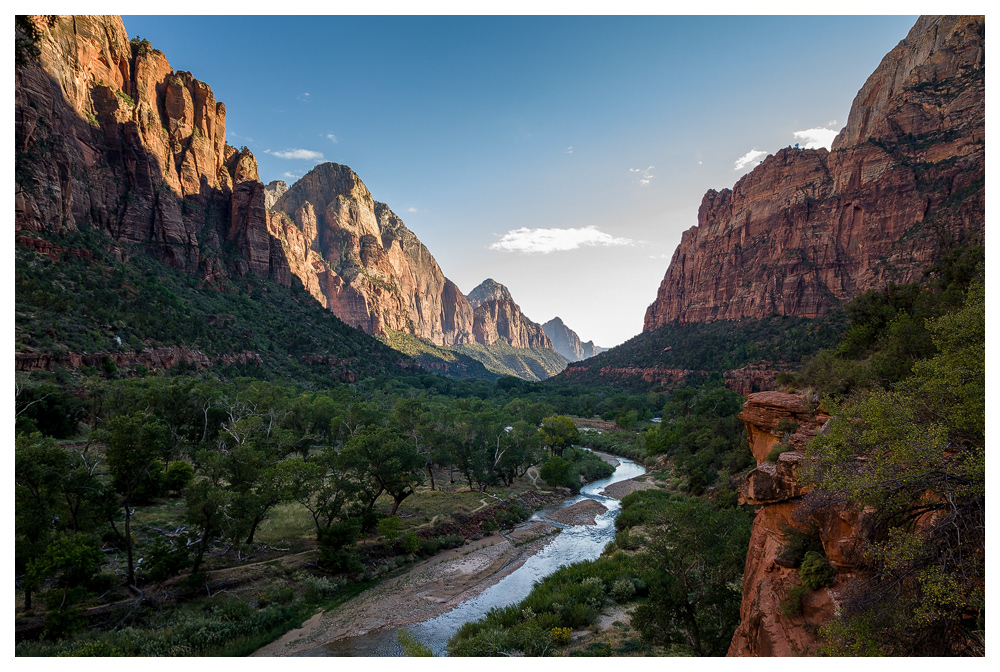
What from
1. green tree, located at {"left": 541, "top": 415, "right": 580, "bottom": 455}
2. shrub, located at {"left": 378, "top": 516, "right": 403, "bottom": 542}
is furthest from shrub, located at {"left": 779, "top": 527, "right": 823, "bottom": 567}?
green tree, located at {"left": 541, "top": 415, "right": 580, "bottom": 455}

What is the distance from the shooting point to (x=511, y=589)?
21.2m

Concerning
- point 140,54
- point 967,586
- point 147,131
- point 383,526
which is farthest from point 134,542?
point 140,54

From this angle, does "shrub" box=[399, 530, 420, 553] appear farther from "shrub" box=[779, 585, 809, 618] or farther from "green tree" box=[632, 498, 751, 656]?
"shrub" box=[779, 585, 809, 618]

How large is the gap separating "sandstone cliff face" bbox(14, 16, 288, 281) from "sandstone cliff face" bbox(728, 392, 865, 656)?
64.6m

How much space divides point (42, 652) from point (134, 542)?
872cm

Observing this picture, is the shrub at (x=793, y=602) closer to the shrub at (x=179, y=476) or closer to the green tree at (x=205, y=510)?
the green tree at (x=205, y=510)

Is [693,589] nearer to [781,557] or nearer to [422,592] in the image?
[781,557]

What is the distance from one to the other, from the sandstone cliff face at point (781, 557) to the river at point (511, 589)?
11.1m

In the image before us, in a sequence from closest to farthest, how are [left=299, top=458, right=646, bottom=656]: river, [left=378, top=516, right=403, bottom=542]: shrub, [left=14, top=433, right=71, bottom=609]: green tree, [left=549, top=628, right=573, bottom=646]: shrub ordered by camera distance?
1. [left=14, top=433, right=71, bottom=609]: green tree
2. [left=549, top=628, right=573, bottom=646]: shrub
3. [left=299, top=458, right=646, bottom=656]: river
4. [left=378, top=516, right=403, bottom=542]: shrub

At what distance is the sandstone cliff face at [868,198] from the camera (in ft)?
219

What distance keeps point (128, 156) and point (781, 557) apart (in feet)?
326

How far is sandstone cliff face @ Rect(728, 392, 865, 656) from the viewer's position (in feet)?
28.0

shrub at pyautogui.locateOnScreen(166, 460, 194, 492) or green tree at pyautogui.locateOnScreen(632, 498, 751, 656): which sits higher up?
shrub at pyautogui.locateOnScreen(166, 460, 194, 492)

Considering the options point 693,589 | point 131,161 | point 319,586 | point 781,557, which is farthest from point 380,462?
point 131,161
